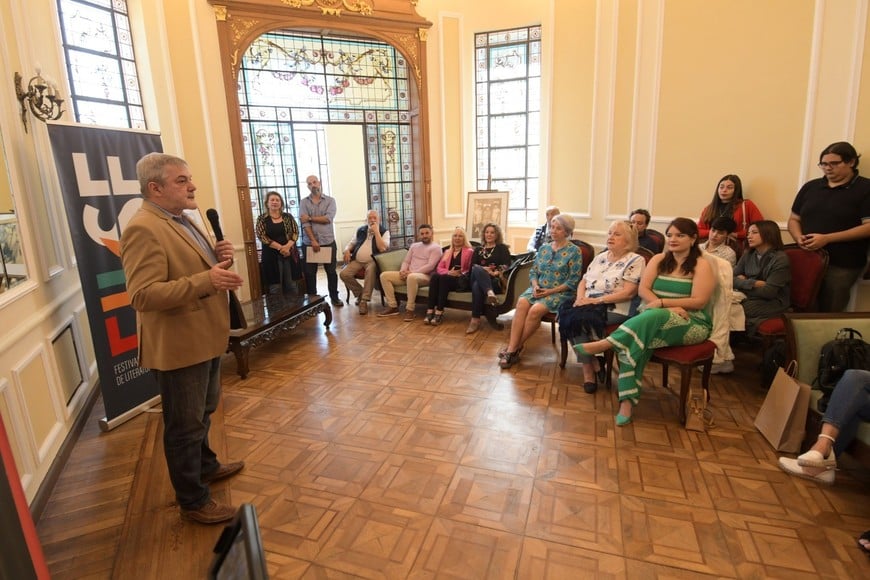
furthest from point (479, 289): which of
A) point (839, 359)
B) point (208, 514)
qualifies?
point (208, 514)

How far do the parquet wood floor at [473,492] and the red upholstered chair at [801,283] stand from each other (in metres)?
0.42

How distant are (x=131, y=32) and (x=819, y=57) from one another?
6.21 m

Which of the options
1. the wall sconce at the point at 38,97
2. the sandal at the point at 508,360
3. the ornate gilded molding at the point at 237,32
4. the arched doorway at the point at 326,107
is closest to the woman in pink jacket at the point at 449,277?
the sandal at the point at 508,360

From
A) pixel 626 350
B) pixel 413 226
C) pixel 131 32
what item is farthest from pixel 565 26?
pixel 131 32

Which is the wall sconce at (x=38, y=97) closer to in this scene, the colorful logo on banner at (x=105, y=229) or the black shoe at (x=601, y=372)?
the colorful logo on banner at (x=105, y=229)

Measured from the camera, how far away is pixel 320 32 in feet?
20.1

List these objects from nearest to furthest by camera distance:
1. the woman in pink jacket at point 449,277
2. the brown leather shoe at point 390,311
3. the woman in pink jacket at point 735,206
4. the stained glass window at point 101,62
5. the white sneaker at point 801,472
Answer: the white sneaker at point 801,472
the woman in pink jacket at point 735,206
the stained glass window at point 101,62
the woman in pink jacket at point 449,277
the brown leather shoe at point 390,311

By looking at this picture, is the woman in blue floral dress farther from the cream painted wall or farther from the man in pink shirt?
the cream painted wall

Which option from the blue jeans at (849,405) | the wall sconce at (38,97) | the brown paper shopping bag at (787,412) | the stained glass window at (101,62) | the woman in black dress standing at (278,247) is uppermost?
the stained glass window at (101,62)

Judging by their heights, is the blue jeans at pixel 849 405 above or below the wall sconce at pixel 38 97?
below

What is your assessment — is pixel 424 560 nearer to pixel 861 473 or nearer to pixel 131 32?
pixel 861 473

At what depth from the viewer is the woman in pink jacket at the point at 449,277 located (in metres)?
4.98

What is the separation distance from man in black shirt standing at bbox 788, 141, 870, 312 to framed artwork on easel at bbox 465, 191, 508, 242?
3.32m

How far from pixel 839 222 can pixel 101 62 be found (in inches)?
249
